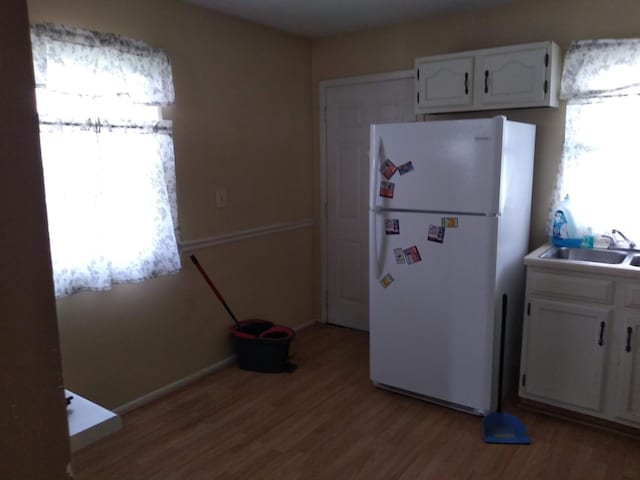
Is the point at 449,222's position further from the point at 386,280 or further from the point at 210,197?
the point at 210,197

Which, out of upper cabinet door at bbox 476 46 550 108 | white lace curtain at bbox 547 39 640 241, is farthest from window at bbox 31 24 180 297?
white lace curtain at bbox 547 39 640 241

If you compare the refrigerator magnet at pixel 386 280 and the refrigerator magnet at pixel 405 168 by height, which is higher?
the refrigerator magnet at pixel 405 168

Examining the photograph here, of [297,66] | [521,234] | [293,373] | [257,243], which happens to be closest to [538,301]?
[521,234]

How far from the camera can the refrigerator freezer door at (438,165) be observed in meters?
2.55

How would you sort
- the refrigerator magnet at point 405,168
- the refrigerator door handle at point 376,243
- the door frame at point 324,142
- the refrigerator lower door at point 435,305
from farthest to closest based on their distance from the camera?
the door frame at point 324,142 < the refrigerator door handle at point 376,243 < the refrigerator magnet at point 405,168 < the refrigerator lower door at point 435,305

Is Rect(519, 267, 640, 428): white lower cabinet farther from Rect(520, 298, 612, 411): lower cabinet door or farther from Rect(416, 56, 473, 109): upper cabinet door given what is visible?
Rect(416, 56, 473, 109): upper cabinet door

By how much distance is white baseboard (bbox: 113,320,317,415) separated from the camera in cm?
292

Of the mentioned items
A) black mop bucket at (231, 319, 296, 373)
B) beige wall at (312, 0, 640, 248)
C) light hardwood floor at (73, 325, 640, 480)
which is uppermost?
beige wall at (312, 0, 640, 248)

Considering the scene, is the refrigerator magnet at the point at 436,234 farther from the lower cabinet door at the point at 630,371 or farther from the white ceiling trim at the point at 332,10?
the white ceiling trim at the point at 332,10

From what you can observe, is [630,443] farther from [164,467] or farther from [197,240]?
[197,240]

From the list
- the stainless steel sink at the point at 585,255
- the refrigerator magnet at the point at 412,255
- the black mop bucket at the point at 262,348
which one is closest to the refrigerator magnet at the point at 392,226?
the refrigerator magnet at the point at 412,255

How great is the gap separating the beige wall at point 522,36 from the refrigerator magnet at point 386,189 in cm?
93

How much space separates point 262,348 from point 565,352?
1824 mm

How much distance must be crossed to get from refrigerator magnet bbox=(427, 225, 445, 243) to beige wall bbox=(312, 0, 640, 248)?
887 millimetres
